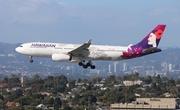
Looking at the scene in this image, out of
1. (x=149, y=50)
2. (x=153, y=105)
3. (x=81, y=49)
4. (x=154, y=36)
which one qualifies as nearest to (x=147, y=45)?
(x=154, y=36)

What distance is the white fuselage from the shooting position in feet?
327

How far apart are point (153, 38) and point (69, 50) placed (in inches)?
582

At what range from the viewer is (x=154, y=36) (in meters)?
104

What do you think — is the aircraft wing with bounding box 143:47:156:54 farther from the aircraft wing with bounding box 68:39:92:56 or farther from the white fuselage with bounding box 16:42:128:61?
the aircraft wing with bounding box 68:39:92:56

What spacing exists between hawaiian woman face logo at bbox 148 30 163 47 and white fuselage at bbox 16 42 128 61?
480 cm

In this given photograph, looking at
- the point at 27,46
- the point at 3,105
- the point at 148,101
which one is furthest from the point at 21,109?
the point at 27,46

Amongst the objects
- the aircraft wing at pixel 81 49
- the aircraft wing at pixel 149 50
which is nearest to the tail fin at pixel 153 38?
the aircraft wing at pixel 149 50

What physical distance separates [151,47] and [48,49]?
57.2ft

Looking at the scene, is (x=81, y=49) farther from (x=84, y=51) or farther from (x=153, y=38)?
(x=153, y=38)

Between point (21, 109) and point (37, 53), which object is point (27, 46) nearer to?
point (37, 53)

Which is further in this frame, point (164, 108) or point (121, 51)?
point (164, 108)

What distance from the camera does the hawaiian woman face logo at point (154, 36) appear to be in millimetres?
102900

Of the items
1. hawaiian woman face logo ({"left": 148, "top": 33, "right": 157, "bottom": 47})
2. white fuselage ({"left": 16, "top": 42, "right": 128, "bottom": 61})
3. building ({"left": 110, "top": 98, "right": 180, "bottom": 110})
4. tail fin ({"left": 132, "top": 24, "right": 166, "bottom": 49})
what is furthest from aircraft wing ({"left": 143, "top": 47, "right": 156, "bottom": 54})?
building ({"left": 110, "top": 98, "right": 180, "bottom": 110})

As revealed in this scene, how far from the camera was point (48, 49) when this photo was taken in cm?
9962
